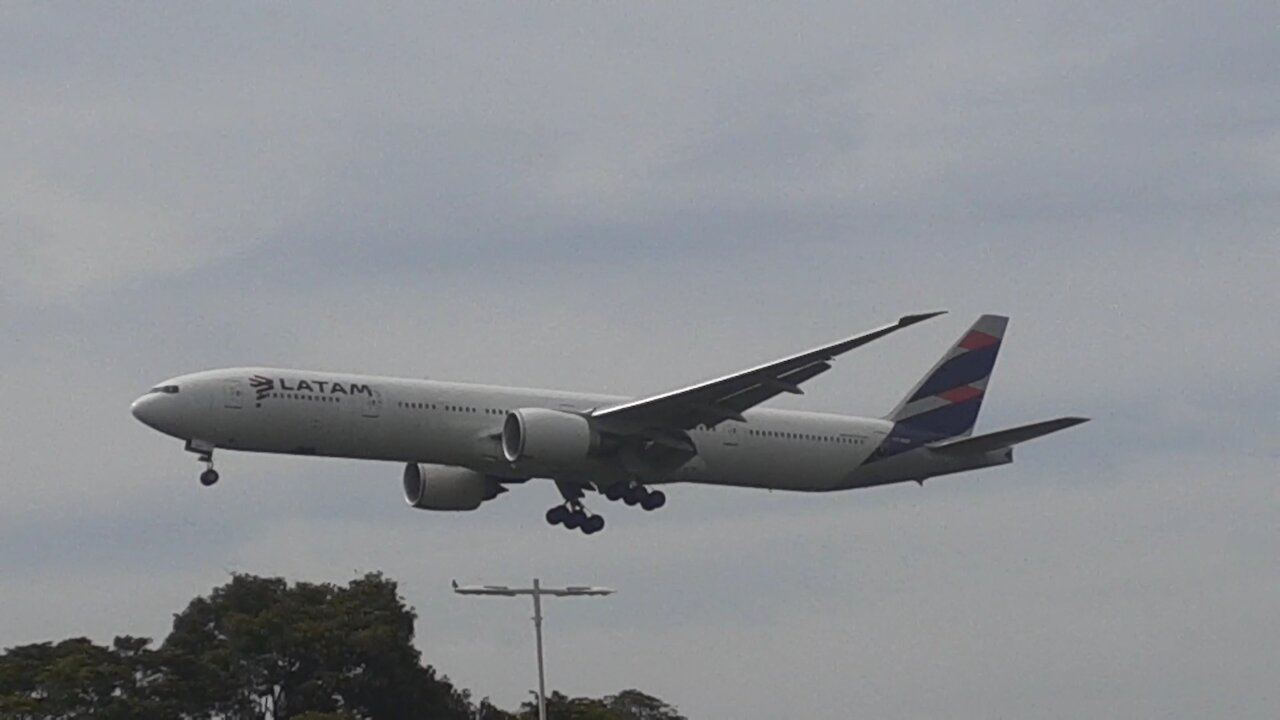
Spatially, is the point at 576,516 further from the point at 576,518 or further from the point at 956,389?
the point at 956,389

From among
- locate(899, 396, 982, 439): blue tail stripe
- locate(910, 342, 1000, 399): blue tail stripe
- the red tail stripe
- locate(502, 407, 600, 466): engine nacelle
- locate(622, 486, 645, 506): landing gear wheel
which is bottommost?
locate(622, 486, 645, 506): landing gear wheel

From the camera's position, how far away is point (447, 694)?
7850cm

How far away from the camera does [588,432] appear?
210ft

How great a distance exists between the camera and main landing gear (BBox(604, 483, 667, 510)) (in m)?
66.7

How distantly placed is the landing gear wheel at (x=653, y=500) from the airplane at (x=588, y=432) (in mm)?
38

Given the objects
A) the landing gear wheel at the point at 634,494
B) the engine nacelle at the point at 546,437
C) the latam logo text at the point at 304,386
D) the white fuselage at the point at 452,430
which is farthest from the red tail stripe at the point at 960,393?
the latam logo text at the point at 304,386

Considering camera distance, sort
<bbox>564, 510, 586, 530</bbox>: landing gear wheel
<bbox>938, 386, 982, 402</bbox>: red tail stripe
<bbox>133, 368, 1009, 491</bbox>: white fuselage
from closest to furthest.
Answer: <bbox>133, 368, 1009, 491</bbox>: white fuselage, <bbox>564, 510, 586, 530</bbox>: landing gear wheel, <bbox>938, 386, 982, 402</bbox>: red tail stripe

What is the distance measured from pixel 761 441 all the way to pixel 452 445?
910 cm

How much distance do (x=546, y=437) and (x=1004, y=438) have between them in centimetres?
1330

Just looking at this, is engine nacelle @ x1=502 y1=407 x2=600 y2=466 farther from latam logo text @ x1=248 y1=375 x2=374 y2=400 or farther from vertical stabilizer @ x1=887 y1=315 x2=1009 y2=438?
vertical stabilizer @ x1=887 y1=315 x2=1009 y2=438

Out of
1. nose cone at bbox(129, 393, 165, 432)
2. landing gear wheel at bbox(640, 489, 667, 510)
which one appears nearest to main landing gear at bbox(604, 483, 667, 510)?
landing gear wheel at bbox(640, 489, 667, 510)

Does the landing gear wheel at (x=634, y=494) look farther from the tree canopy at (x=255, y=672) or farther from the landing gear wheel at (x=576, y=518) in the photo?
the tree canopy at (x=255, y=672)

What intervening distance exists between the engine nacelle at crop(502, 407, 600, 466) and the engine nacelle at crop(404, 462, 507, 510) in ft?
21.4

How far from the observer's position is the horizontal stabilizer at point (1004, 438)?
213ft
